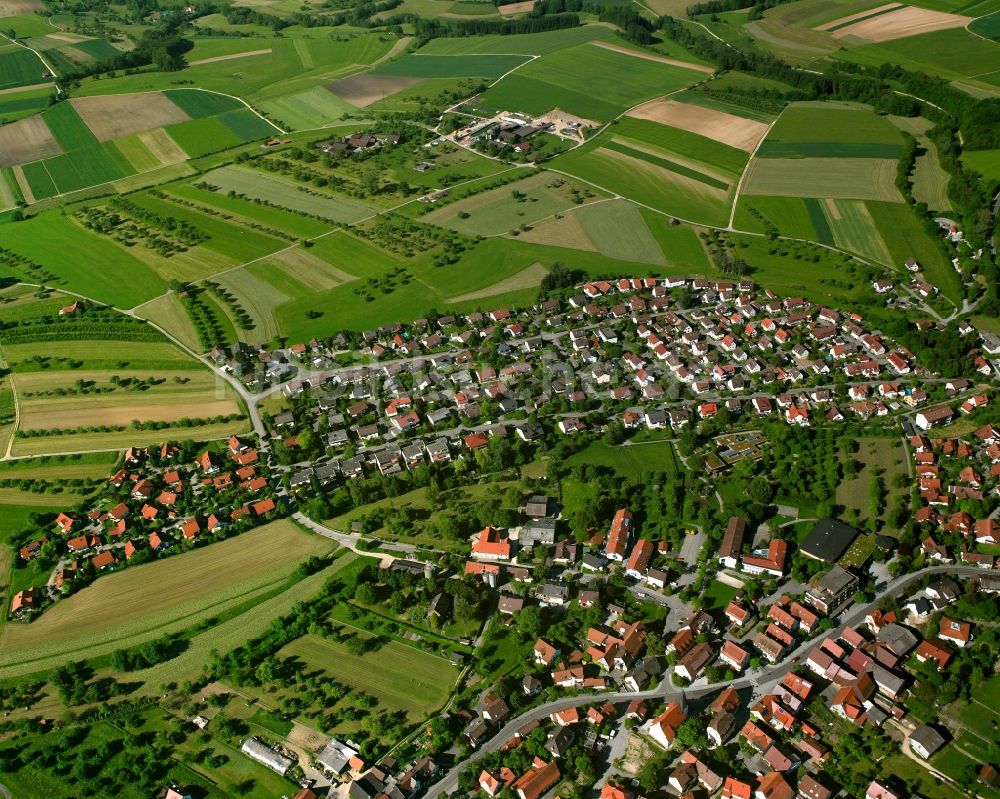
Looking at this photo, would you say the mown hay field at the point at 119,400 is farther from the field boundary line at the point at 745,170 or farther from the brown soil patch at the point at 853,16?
the brown soil patch at the point at 853,16

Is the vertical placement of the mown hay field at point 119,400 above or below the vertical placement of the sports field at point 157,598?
above

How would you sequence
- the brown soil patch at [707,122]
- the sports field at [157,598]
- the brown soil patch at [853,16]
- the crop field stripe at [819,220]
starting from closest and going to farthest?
the sports field at [157,598]
the crop field stripe at [819,220]
the brown soil patch at [707,122]
the brown soil patch at [853,16]

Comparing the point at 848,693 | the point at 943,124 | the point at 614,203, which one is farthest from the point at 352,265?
the point at 943,124

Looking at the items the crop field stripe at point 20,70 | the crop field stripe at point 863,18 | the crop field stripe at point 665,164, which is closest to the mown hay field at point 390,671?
the crop field stripe at point 665,164

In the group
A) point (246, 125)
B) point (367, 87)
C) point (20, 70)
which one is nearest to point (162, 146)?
point (246, 125)

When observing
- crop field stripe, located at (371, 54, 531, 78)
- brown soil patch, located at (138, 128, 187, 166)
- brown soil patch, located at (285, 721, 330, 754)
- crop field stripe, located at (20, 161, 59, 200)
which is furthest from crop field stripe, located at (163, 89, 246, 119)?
brown soil patch, located at (285, 721, 330, 754)

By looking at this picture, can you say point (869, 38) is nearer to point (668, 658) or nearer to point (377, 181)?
point (377, 181)

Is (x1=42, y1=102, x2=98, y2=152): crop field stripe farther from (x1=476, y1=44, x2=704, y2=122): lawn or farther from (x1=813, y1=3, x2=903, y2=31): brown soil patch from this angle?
(x1=813, y1=3, x2=903, y2=31): brown soil patch
